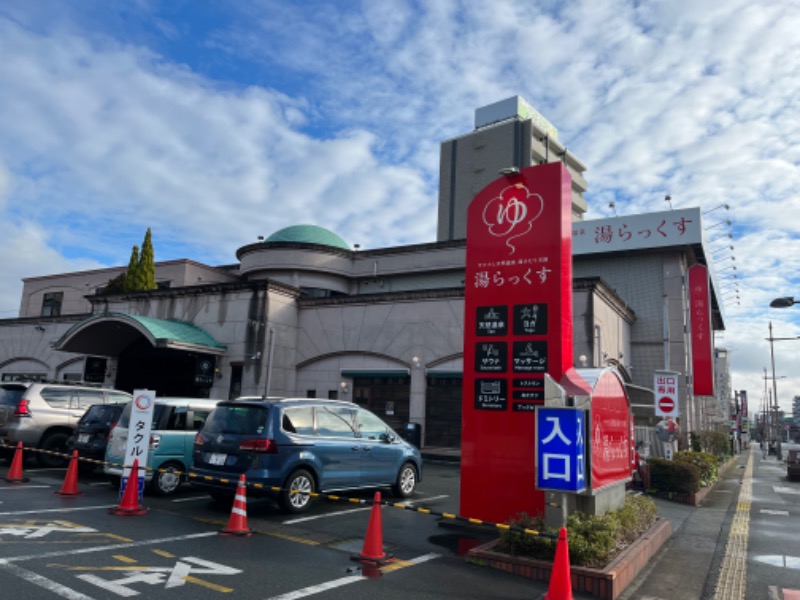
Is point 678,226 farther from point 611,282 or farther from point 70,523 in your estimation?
point 70,523

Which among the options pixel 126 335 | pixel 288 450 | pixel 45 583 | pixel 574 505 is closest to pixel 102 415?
pixel 288 450

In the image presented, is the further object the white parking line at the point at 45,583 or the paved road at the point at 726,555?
the paved road at the point at 726,555

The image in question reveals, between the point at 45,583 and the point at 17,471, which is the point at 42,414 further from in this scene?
the point at 45,583

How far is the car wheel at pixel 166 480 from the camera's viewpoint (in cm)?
1085

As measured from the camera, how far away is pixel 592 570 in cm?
623

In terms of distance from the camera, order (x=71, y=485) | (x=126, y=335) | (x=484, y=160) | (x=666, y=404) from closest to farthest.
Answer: (x=71, y=485) < (x=666, y=404) < (x=126, y=335) < (x=484, y=160)

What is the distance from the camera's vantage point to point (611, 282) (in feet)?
107

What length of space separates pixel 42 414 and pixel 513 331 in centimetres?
1160

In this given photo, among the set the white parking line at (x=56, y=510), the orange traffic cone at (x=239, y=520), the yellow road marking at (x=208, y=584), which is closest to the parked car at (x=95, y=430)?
the white parking line at (x=56, y=510)

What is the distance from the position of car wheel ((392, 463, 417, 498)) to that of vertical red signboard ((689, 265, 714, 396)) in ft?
87.4

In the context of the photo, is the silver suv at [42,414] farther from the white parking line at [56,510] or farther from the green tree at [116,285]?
the green tree at [116,285]

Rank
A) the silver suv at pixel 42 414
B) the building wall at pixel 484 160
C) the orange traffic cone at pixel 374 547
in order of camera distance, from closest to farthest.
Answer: the orange traffic cone at pixel 374 547 < the silver suv at pixel 42 414 < the building wall at pixel 484 160

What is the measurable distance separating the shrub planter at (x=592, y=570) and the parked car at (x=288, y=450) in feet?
11.3

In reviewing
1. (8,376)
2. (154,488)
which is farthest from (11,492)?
(8,376)
